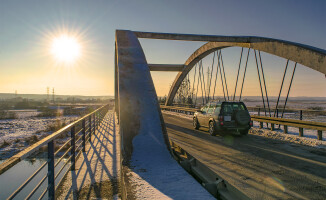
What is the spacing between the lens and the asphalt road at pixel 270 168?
3.74 meters

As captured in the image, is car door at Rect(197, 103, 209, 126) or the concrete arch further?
car door at Rect(197, 103, 209, 126)

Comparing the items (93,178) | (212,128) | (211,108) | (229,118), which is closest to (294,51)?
(229,118)

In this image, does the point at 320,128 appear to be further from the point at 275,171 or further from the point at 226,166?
the point at 226,166

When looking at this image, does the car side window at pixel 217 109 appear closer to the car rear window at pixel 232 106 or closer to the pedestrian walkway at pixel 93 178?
the car rear window at pixel 232 106

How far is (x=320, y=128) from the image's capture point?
838 centimetres

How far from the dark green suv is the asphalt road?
2.53 meters

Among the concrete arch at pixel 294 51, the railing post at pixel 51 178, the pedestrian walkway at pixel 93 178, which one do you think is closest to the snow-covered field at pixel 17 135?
the pedestrian walkway at pixel 93 178

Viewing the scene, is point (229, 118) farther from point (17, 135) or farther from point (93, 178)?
point (17, 135)

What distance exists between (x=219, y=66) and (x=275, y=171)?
12.6 metres

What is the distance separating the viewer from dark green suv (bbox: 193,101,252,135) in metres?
10.1

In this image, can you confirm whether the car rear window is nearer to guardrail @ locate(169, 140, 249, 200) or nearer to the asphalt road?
the asphalt road

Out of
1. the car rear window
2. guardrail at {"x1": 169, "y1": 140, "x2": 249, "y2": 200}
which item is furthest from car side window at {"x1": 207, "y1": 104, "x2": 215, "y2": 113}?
guardrail at {"x1": 169, "y1": 140, "x2": 249, "y2": 200}

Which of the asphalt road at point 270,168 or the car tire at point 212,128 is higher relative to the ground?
the car tire at point 212,128

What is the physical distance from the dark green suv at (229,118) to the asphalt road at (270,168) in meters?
2.53
